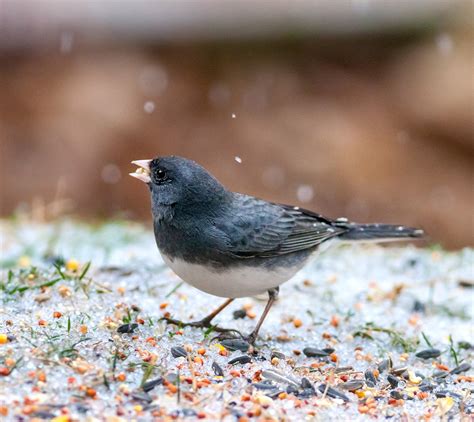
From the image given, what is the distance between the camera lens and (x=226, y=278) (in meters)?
4.11

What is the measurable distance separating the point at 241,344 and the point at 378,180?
745 cm

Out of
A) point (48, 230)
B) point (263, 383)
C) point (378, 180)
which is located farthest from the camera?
point (378, 180)

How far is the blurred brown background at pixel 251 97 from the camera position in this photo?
37.0 feet

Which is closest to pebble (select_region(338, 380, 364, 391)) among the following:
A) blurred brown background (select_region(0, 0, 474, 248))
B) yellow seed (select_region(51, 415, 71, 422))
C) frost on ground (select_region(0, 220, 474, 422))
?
frost on ground (select_region(0, 220, 474, 422))

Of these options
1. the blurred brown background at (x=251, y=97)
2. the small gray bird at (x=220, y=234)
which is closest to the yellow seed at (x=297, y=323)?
the small gray bird at (x=220, y=234)

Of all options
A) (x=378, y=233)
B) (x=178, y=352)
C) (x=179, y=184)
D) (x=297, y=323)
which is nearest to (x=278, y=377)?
(x=178, y=352)

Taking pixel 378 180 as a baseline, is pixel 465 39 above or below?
above

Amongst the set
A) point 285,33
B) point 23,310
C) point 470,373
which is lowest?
point 470,373

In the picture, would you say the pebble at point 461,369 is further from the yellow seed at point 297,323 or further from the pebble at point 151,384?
the pebble at point 151,384

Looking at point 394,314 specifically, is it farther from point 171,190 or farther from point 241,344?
point 171,190

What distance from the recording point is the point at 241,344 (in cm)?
425

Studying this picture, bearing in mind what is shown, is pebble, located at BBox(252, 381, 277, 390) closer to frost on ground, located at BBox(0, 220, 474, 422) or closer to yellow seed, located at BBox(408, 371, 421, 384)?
frost on ground, located at BBox(0, 220, 474, 422)

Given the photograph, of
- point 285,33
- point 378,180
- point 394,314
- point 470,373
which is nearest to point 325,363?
point 470,373

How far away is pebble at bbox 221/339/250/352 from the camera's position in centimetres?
422
